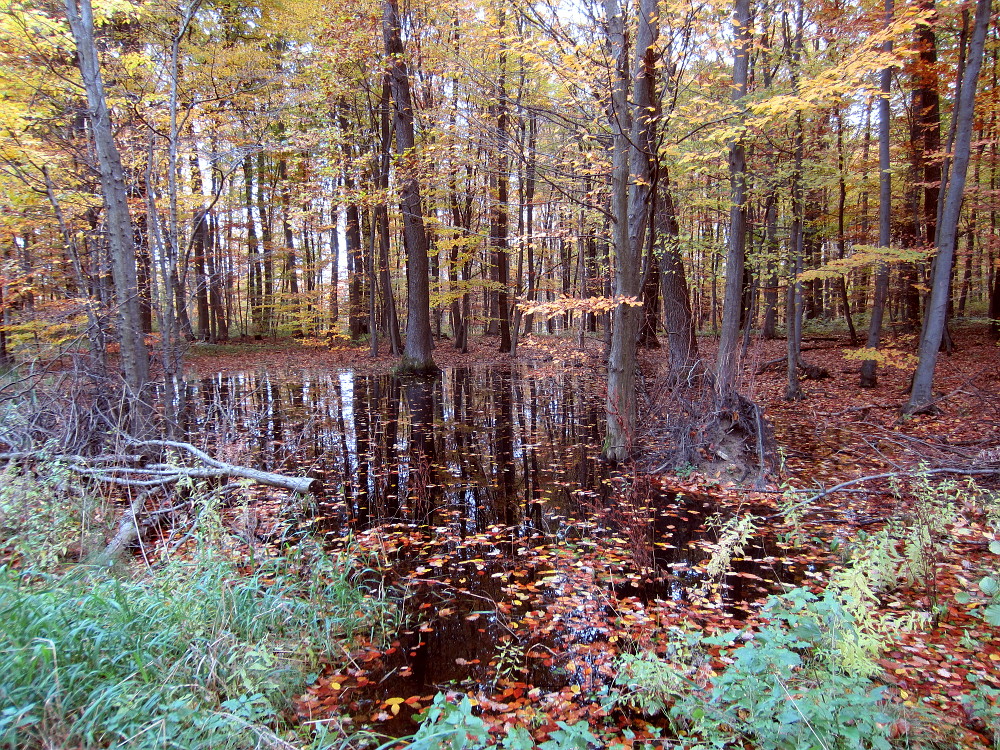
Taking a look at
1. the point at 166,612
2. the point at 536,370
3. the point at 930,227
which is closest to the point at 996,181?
the point at 930,227

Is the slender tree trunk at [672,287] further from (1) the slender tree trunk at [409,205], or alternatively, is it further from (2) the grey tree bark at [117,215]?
(2) the grey tree bark at [117,215]

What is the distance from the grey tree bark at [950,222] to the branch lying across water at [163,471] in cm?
945

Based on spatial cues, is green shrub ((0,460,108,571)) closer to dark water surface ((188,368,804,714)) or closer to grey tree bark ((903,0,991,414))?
dark water surface ((188,368,804,714))

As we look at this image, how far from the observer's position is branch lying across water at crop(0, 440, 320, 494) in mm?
4762

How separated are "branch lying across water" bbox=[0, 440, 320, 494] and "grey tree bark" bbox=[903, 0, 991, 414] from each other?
Result: 9454 millimetres

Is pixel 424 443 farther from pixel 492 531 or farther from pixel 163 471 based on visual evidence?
pixel 163 471

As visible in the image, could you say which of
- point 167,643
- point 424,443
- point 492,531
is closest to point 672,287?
point 424,443

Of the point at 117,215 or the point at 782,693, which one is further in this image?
the point at 117,215

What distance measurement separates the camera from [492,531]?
513 centimetres

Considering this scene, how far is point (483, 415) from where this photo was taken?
1049 cm

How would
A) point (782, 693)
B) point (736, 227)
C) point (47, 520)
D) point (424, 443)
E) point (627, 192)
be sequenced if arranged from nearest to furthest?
point (782, 693) < point (47, 520) < point (627, 192) < point (424, 443) < point (736, 227)

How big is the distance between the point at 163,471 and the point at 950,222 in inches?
479

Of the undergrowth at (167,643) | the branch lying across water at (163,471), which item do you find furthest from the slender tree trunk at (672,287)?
the undergrowth at (167,643)

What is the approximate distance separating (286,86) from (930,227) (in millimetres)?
17893
